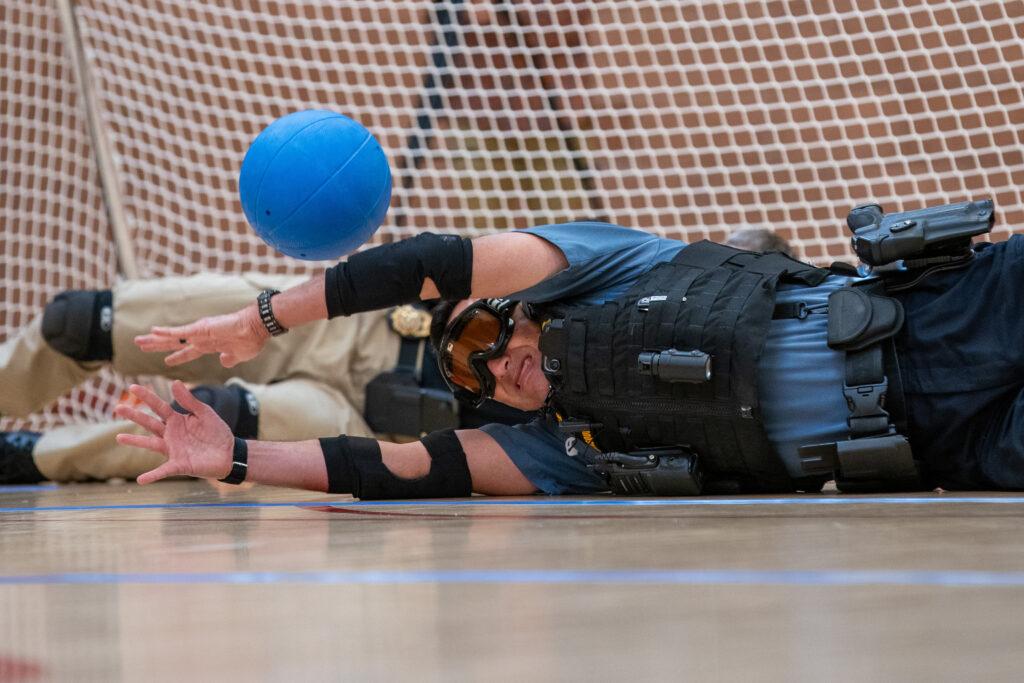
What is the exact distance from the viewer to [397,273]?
8.25 feet

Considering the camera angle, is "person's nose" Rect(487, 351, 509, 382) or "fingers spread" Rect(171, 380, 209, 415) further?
"person's nose" Rect(487, 351, 509, 382)

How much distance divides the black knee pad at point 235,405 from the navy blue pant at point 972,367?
2.23m

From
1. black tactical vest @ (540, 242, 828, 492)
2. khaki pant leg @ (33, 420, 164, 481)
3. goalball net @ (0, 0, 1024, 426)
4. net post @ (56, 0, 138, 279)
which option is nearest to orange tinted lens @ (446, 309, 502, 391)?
black tactical vest @ (540, 242, 828, 492)

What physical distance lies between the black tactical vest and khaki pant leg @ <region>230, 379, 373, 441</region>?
1612 mm

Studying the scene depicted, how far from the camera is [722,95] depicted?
5984 millimetres

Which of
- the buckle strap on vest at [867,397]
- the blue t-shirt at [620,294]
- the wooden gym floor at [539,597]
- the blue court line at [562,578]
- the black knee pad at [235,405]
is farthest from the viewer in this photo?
the black knee pad at [235,405]

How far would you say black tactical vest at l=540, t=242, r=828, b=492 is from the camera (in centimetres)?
246

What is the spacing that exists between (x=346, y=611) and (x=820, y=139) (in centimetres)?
500

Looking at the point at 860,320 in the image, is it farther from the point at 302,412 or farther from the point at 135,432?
Result: the point at 135,432

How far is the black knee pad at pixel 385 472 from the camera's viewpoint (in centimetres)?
277

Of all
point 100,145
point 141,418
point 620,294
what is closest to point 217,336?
point 141,418

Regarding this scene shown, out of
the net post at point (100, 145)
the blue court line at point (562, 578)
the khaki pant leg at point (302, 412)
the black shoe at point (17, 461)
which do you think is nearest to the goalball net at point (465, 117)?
the net post at point (100, 145)

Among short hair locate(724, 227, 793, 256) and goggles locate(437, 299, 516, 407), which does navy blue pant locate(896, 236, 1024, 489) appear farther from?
short hair locate(724, 227, 793, 256)

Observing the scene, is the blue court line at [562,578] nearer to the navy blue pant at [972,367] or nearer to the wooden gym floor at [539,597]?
the wooden gym floor at [539,597]
